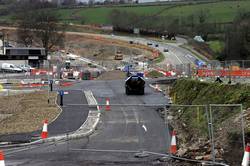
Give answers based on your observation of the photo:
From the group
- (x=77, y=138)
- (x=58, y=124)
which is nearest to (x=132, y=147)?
(x=77, y=138)

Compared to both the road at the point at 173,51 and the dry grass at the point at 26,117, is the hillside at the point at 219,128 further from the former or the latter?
the road at the point at 173,51

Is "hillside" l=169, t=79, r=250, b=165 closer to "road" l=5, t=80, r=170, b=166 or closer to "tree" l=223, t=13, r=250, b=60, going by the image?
"road" l=5, t=80, r=170, b=166

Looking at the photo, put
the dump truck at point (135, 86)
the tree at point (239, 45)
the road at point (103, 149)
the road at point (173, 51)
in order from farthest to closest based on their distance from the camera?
the road at point (173, 51), the tree at point (239, 45), the dump truck at point (135, 86), the road at point (103, 149)

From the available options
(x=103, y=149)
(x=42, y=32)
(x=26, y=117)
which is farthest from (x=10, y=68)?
(x=103, y=149)

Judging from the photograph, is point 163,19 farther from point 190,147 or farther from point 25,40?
point 190,147

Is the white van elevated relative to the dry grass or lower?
lower

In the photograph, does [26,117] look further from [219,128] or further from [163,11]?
[163,11]

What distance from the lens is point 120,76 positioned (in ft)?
258

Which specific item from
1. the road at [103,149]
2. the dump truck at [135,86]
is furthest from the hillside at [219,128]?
the dump truck at [135,86]

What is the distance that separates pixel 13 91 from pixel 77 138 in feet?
109

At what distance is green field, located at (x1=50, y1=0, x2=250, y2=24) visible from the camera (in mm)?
161125

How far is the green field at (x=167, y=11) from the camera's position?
529ft

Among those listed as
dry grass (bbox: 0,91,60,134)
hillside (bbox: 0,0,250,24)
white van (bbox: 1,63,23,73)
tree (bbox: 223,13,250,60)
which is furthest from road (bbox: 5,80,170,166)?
hillside (bbox: 0,0,250,24)

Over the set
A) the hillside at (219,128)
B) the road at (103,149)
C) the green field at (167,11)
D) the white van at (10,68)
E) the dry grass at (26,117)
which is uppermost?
the green field at (167,11)
